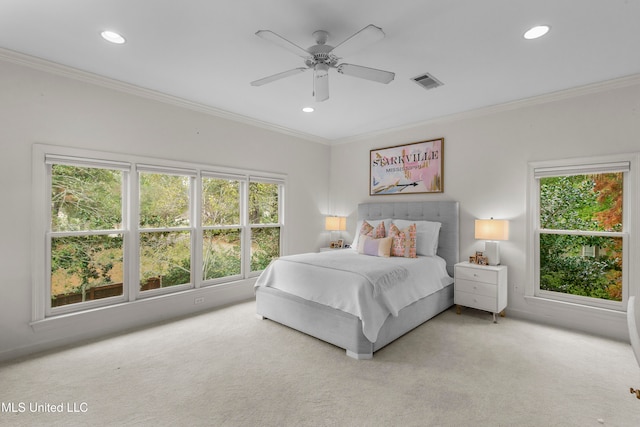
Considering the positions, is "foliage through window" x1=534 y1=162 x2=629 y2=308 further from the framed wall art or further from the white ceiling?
the framed wall art

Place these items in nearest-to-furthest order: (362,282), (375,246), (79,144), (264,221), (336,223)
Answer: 1. (362,282)
2. (79,144)
3. (375,246)
4. (264,221)
5. (336,223)

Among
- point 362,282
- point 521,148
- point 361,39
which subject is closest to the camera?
point 361,39

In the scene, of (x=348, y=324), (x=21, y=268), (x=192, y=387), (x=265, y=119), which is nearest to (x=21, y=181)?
(x=21, y=268)

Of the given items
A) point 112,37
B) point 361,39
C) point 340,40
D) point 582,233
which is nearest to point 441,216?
point 582,233

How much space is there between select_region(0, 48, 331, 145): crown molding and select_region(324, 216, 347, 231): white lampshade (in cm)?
184

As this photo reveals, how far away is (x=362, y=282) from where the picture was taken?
2869 millimetres

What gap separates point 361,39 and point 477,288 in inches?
124

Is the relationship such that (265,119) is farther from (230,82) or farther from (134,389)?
(134,389)

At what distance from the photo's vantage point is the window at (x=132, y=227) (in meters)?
3.03

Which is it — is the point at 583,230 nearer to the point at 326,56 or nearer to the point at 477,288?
the point at 477,288

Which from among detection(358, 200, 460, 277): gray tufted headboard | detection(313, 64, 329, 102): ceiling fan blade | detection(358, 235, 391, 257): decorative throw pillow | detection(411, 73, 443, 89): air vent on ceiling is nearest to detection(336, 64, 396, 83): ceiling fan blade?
detection(313, 64, 329, 102): ceiling fan blade

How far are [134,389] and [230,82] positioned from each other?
2.96 meters

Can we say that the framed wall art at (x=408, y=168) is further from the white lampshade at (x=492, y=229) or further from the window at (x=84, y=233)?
the window at (x=84, y=233)

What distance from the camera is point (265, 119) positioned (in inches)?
183
